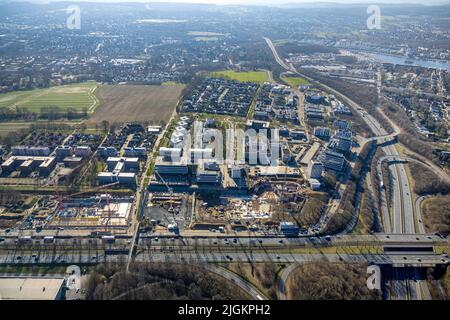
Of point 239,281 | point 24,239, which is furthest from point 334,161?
point 24,239

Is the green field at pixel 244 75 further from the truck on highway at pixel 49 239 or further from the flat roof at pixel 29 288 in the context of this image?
the flat roof at pixel 29 288

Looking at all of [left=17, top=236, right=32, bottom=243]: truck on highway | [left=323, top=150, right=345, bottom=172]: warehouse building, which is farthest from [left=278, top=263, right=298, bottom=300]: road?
[left=17, top=236, right=32, bottom=243]: truck on highway

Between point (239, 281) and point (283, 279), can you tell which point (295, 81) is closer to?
point (283, 279)

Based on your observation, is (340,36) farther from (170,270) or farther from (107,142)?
(170,270)

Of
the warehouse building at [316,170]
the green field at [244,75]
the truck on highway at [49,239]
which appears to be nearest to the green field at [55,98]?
the green field at [244,75]

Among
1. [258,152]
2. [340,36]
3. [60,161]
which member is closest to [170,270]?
[258,152]

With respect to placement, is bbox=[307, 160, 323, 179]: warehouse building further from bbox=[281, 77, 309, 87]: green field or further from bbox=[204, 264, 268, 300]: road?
bbox=[281, 77, 309, 87]: green field
